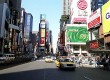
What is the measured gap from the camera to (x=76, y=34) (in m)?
101

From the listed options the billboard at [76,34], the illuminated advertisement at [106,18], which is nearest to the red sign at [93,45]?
the illuminated advertisement at [106,18]

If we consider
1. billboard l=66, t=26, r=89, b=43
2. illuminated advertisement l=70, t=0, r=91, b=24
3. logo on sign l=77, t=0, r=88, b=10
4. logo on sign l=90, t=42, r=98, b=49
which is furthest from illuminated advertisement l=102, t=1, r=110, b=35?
logo on sign l=77, t=0, r=88, b=10

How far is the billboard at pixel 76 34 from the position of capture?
10093 cm

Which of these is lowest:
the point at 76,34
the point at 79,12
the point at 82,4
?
the point at 76,34

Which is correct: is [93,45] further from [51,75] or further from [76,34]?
[76,34]

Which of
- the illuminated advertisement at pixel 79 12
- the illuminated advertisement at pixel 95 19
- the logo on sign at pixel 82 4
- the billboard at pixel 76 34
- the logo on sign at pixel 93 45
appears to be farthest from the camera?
the logo on sign at pixel 82 4

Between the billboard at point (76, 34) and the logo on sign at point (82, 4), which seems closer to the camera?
the billboard at point (76, 34)

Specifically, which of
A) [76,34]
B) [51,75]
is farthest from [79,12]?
[51,75]

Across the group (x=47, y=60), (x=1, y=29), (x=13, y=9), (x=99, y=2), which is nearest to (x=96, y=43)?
(x=47, y=60)

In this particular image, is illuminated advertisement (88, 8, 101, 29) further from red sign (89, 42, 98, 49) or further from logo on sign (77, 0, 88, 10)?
logo on sign (77, 0, 88, 10)

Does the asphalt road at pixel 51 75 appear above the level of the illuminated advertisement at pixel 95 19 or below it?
below

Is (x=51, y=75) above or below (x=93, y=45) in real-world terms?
below

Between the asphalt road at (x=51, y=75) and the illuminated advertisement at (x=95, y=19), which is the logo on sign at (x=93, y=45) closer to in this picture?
the illuminated advertisement at (x=95, y=19)

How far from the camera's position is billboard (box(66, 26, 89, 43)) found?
10093cm
